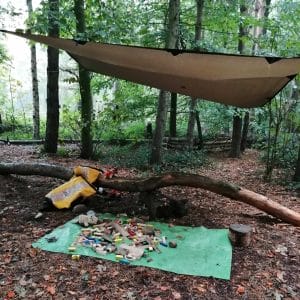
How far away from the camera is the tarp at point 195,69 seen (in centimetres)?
244

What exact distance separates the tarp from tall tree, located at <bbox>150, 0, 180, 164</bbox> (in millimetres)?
1320

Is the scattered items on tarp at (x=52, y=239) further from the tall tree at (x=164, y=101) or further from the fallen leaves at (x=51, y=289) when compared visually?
the tall tree at (x=164, y=101)

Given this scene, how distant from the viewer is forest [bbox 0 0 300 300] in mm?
1952

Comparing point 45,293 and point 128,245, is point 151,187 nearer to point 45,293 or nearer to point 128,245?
point 128,245

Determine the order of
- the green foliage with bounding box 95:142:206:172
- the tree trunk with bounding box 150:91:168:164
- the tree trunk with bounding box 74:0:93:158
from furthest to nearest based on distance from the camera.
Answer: the tree trunk with bounding box 74:0:93:158, the green foliage with bounding box 95:142:206:172, the tree trunk with bounding box 150:91:168:164

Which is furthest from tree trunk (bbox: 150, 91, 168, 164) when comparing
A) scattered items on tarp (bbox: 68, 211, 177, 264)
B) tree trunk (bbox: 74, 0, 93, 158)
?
scattered items on tarp (bbox: 68, 211, 177, 264)

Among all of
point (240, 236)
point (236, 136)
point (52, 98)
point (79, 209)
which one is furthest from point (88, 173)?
point (236, 136)

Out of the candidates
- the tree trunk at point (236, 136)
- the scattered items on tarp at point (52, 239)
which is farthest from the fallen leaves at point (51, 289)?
the tree trunk at point (236, 136)

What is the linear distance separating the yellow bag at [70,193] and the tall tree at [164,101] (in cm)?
209

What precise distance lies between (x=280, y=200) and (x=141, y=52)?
239 centimetres

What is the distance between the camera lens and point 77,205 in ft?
9.84

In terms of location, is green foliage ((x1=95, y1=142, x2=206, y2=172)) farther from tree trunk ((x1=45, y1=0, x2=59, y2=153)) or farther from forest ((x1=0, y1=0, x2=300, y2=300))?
tree trunk ((x1=45, y1=0, x2=59, y2=153))

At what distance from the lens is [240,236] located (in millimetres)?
2354

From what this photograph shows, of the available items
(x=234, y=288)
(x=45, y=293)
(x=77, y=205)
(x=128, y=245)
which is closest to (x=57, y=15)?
(x=77, y=205)
